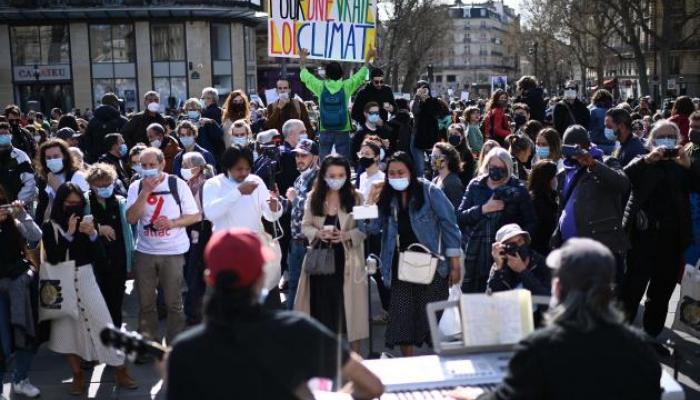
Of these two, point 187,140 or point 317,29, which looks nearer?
point 187,140

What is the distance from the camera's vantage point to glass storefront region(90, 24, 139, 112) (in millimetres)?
49500

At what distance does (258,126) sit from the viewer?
13.2m

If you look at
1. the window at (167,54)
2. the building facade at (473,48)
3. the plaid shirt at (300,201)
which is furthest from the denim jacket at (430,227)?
the building facade at (473,48)

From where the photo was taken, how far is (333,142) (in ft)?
37.8

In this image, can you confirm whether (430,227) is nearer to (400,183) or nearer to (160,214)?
(400,183)

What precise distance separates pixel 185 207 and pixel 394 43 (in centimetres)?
5170

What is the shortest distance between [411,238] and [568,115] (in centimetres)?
677

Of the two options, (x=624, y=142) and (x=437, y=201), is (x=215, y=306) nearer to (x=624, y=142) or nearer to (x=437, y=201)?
(x=437, y=201)

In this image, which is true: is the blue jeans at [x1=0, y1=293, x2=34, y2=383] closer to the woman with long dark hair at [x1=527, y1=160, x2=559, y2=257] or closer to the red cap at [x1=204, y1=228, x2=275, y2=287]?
the red cap at [x1=204, y1=228, x2=275, y2=287]

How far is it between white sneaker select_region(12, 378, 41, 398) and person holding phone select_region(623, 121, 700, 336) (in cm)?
497

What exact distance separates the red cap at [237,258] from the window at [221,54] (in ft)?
160

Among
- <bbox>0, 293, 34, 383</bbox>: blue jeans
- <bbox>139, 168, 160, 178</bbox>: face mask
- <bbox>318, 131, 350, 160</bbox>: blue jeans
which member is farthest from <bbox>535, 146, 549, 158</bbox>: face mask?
<bbox>0, 293, 34, 383</bbox>: blue jeans

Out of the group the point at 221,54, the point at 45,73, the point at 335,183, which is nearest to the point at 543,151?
the point at 335,183

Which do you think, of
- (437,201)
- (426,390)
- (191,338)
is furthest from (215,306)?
(437,201)
